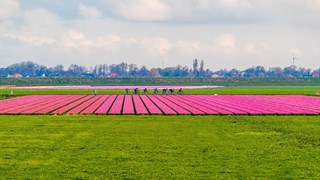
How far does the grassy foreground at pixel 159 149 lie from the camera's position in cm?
1416

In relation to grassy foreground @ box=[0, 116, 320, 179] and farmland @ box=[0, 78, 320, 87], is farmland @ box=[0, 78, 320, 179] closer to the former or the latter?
grassy foreground @ box=[0, 116, 320, 179]

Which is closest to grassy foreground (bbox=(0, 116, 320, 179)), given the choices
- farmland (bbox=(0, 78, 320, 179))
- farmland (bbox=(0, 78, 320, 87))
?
farmland (bbox=(0, 78, 320, 179))

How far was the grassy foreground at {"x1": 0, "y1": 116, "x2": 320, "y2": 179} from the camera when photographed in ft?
46.4

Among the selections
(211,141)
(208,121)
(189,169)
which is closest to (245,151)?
(211,141)

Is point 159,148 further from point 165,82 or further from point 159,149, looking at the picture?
point 165,82

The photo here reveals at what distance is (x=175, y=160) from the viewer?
15922 millimetres

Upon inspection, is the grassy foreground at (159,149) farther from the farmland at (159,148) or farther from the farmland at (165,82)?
the farmland at (165,82)

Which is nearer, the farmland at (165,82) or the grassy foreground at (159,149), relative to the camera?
the grassy foreground at (159,149)

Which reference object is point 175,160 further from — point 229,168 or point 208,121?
point 208,121

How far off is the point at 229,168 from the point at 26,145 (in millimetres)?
8372

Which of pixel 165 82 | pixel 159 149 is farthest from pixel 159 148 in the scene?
pixel 165 82

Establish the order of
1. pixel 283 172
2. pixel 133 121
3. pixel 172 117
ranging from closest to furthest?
pixel 283 172, pixel 133 121, pixel 172 117

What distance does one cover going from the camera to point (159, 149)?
18.2 m

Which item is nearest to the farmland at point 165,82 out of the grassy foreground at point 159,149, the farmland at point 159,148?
the farmland at point 159,148
